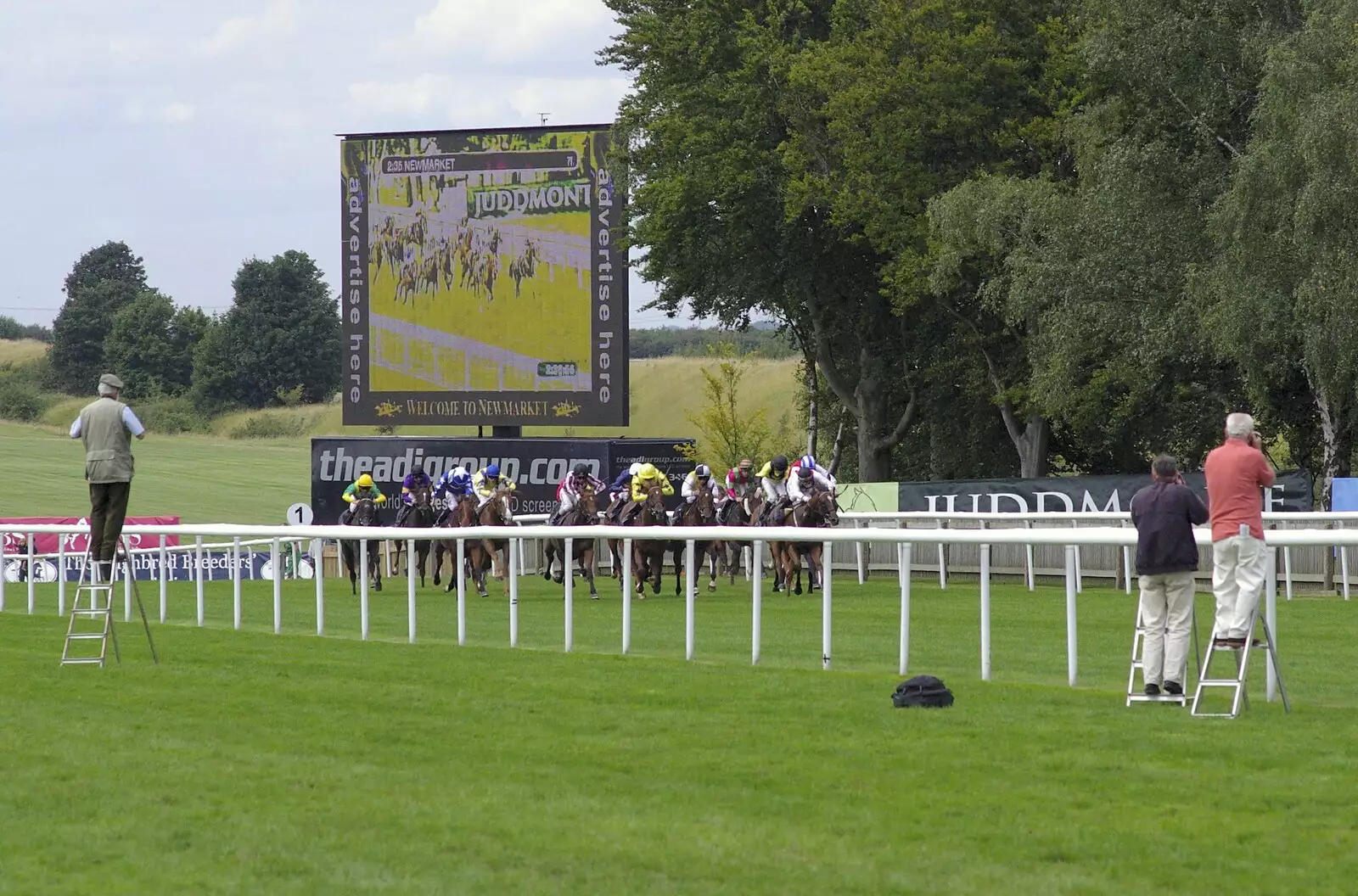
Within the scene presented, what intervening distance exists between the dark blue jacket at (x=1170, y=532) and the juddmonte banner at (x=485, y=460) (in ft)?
75.3

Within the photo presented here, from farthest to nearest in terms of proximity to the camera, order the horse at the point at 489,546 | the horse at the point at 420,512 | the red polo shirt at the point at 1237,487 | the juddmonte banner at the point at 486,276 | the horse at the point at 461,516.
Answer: the juddmonte banner at the point at 486,276 → the horse at the point at 420,512 → the horse at the point at 461,516 → the horse at the point at 489,546 → the red polo shirt at the point at 1237,487

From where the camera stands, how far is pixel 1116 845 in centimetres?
629

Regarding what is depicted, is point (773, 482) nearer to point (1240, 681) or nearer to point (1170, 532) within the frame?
point (1170, 532)

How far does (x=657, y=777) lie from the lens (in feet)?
25.5

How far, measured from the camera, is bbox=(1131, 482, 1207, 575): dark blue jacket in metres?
10.0

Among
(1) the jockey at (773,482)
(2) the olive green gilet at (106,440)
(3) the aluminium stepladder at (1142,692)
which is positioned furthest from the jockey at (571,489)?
(3) the aluminium stepladder at (1142,692)

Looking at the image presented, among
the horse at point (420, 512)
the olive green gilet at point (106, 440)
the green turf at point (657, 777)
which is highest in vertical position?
→ the olive green gilet at point (106, 440)

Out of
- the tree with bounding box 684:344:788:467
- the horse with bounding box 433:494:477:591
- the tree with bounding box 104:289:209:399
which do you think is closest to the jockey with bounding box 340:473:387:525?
the horse with bounding box 433:494:477:591

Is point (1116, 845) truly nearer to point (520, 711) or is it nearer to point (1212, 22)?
point (520, 711)

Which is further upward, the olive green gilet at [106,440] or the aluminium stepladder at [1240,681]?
the olive green gilet at [106,440]

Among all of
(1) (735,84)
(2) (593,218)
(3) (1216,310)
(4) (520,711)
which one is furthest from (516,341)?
(4) (520,711)

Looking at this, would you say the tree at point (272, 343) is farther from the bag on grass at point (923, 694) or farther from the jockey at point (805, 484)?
the bag on grass at point (923, 694)

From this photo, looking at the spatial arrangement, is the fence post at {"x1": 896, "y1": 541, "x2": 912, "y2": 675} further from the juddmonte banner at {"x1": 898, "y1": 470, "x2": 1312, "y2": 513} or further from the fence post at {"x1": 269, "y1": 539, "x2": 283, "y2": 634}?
the juddmonte banner at {"x1": 898, "y1": 470, "x2": 1312, "y2": 513}

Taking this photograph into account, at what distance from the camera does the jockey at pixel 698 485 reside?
24.8 m
